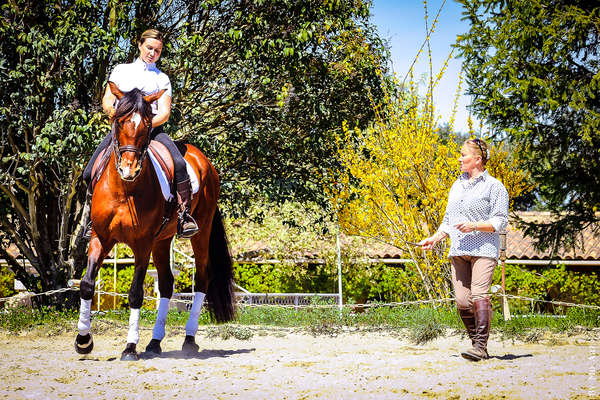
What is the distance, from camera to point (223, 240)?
7996mm

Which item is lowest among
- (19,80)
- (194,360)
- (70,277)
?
(194,360)

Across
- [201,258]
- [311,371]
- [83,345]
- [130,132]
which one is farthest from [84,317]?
[311,371]

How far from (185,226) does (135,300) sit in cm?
90

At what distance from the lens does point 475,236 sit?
19.2ft

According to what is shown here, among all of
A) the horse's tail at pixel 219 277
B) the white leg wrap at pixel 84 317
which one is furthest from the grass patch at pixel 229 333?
the white leg wrap at pixel 84 317

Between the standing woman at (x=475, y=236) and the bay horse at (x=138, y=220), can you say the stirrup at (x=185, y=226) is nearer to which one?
the bay horse at (x=138, y=220)

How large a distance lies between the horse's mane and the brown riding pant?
321 cm

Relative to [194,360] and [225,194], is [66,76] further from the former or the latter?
[194,360]

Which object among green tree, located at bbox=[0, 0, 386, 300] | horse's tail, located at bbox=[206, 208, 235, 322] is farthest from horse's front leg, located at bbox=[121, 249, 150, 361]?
green tree, located at bbox=[0, 0, 386, 300]

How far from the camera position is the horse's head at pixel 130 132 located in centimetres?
552

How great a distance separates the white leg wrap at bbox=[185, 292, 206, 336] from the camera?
7.23m

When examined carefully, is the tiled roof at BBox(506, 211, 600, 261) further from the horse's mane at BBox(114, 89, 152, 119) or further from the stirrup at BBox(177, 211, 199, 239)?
the horse's mane at BBox(114, 89, 152, 119)

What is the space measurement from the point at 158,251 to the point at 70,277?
5.41 metres

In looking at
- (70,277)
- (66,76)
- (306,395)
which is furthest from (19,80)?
(306,395)
